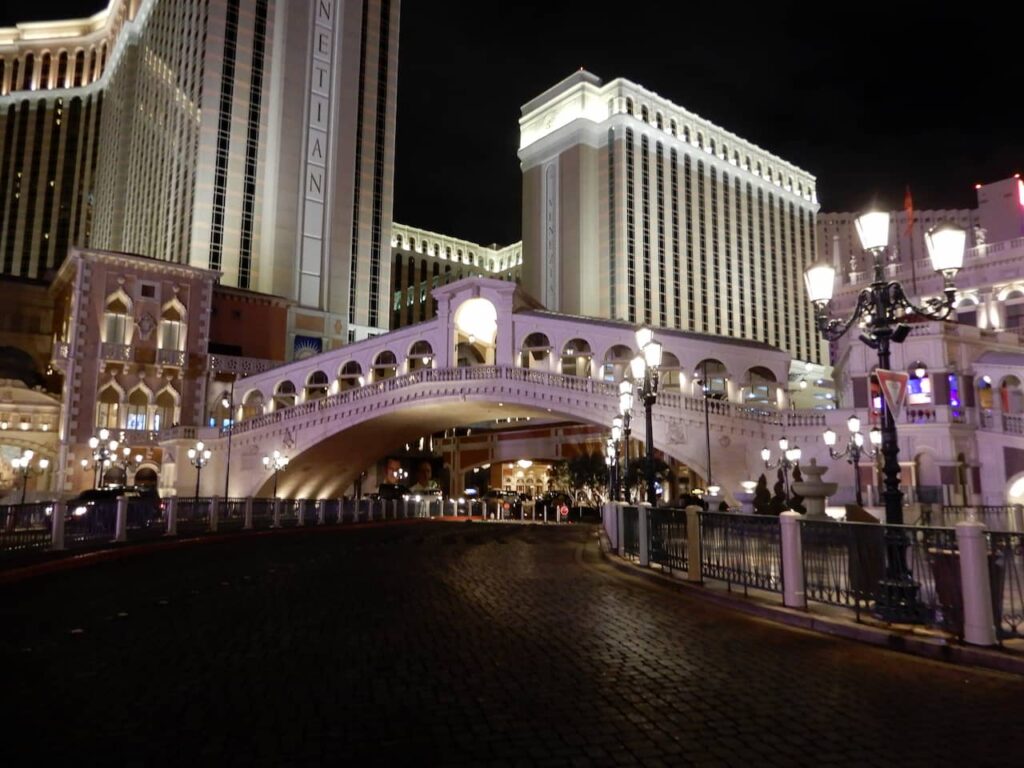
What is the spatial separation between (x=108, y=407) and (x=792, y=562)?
163ft

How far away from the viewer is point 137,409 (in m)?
50.3

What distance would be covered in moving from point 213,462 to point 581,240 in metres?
57.4

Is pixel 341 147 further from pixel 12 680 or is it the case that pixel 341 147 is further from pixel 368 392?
pixel 12 680

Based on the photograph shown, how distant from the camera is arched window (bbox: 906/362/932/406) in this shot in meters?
32.5

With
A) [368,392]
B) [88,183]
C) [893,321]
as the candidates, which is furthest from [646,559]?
[88,183]

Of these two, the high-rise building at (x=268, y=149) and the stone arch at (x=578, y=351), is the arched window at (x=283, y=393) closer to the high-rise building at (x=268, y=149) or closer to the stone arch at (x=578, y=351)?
the high-rise building at (x=268, y=149)

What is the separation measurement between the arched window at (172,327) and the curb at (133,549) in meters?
26.0

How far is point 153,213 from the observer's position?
7400 cm

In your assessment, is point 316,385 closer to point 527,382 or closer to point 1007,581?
point 527,382

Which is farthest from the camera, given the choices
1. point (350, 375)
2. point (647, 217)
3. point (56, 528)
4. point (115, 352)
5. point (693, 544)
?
point (647, 217)

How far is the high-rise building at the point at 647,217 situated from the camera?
91.5m

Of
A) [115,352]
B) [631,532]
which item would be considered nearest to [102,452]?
[115,352]

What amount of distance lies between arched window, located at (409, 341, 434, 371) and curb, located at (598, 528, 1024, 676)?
36.3 metres

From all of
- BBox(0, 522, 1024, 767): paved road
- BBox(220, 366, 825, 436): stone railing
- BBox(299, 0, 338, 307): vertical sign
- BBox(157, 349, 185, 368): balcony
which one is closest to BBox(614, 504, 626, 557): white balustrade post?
BBox(0, 522, 1024, 767): paved road
